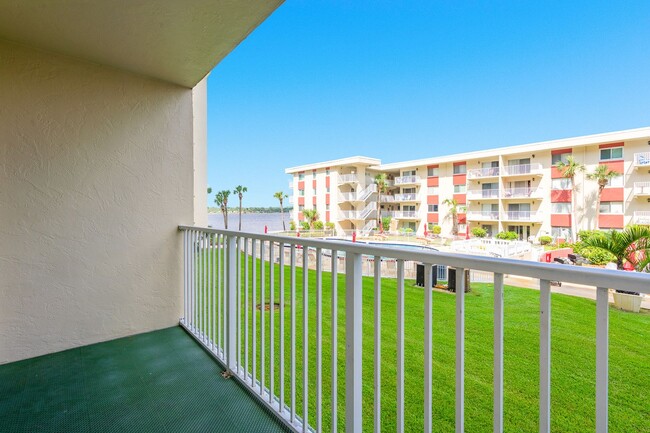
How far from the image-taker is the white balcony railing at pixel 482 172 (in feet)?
69.7

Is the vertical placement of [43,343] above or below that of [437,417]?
above

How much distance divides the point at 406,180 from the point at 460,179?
182 inches

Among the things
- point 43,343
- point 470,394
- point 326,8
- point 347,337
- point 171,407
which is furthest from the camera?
point 326,8

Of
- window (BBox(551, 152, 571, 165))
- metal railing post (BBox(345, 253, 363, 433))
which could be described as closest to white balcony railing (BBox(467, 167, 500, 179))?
window (BBox(551, 152, 571, 165))

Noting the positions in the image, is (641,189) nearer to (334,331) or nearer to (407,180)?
(407,180)

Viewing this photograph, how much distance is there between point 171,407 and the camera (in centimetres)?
168

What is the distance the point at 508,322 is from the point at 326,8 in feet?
66.0

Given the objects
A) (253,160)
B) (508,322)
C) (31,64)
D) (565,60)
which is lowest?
(508,322)

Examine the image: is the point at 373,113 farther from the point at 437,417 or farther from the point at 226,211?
the point at 437,417

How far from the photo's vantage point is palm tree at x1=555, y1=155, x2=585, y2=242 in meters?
18.0

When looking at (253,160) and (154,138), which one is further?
(253,160)

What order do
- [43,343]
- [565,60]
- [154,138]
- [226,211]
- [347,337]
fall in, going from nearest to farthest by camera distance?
1. [347,337]
2. [43,343]
3. [154,138]
4. [226,211]
5. [565,60]

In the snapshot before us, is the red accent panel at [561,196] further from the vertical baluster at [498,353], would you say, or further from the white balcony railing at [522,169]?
the vertical baluster at [498,353]

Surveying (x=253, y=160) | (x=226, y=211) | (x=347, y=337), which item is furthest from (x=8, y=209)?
(x=253, y=160)
